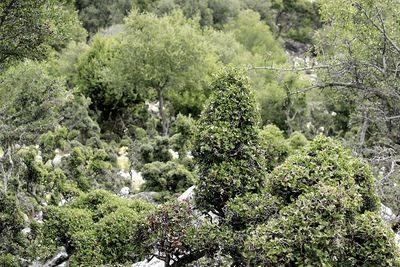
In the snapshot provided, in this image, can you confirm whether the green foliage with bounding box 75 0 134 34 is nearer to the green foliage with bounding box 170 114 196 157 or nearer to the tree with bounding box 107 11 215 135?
the tree with bounding box 107 11 215 135

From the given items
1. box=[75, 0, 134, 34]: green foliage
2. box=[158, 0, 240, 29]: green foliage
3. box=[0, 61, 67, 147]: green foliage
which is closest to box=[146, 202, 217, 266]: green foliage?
box=[0, 61, 67, 147]: green foliage

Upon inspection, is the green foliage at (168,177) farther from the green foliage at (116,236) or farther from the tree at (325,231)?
the tree at (325,231)

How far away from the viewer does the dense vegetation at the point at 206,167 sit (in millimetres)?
6781

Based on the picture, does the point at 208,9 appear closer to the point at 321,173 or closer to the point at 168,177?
the point at 168,177

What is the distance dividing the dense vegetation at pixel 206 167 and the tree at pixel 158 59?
0.11 metres

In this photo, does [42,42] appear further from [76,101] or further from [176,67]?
[176,67]

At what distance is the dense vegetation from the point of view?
6.78 metres

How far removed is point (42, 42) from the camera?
498 inches

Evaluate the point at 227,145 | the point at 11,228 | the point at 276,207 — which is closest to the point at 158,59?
the point at 11,228

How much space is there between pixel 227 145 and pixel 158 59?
28535 mm

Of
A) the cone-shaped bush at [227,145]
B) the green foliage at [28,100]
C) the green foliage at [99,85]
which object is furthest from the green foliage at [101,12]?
the cone-shaped bush at [227,145]

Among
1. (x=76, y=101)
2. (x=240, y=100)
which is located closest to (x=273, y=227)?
(x=240, y=100)

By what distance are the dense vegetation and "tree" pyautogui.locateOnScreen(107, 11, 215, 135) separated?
0.11 metres

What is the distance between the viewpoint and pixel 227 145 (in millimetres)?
8602
